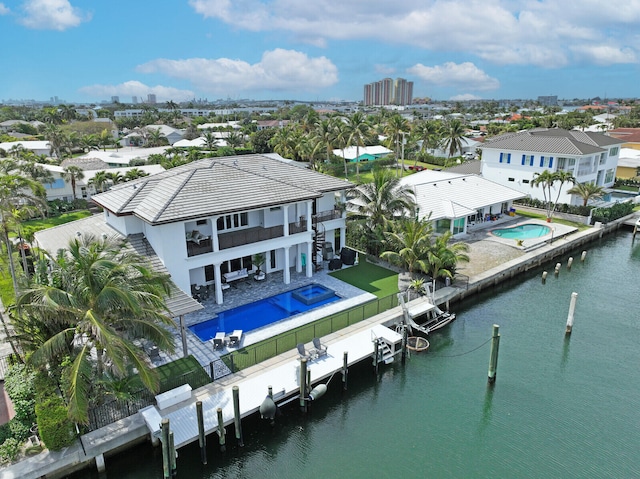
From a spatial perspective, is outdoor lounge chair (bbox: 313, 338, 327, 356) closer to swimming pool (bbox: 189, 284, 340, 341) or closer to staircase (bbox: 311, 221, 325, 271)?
swimming pool (bbox: 189, 284, 340, 341)

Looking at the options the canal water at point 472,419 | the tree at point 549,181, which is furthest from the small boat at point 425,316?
the tree at point 549,181

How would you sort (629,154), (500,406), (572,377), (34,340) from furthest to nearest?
(629,154) < (572,377) < (500,406) < (34,340)

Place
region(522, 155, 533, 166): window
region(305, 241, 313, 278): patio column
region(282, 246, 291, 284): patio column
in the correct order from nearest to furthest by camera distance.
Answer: region(282, 246, 291, 284): patio column, region(305, 241, 313, 278): patio column, region(522, 155, 533, 166): window

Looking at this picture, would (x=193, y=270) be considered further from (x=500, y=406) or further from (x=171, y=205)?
(x=500, y=406)

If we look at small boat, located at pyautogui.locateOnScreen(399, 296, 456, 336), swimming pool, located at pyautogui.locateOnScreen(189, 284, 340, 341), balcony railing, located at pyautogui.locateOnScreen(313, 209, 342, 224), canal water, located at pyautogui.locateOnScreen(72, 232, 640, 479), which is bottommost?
canal water, located at pyautogui.locateOnScreen(72, 232, 640, 479)

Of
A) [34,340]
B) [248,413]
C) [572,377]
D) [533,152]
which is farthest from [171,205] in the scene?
[533,152]

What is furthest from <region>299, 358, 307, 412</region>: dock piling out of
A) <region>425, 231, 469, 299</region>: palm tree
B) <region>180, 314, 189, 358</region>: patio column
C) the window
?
the window

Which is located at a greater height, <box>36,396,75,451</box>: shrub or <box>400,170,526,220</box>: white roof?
<box>400,170,526,220</box>: white roof

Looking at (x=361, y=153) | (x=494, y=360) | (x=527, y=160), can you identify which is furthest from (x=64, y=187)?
(x=527, y=160)
